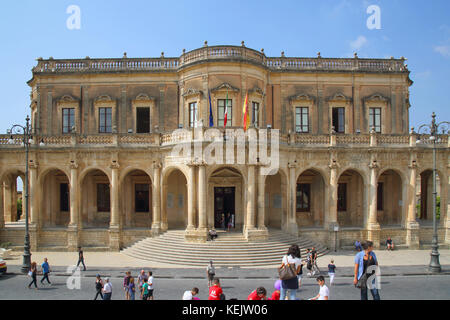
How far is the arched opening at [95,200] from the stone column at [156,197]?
520 cm

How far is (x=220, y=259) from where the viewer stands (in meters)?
22.2

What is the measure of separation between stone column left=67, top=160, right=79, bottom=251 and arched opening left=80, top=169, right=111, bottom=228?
7.56ft

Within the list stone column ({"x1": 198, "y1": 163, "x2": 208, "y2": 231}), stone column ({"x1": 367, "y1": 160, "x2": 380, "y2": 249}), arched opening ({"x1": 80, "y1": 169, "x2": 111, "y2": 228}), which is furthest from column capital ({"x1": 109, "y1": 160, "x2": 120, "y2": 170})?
stone column ({"x1": 367, "y1": 160, "x2": 380, "y2": 249})

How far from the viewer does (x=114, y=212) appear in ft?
89.0

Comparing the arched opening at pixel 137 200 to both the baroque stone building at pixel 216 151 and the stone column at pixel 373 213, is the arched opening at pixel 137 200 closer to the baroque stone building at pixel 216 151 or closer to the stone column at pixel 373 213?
the baroque stone building at pixel 216 151

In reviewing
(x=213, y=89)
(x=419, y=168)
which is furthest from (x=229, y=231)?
(x=419, y=168)

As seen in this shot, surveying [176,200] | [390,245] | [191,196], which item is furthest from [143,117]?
[390,245]

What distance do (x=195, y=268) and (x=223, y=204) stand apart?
24.5 feet

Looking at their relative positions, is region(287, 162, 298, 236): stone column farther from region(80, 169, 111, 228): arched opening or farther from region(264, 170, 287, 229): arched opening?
region(80, 169, 111, 228): arched opening

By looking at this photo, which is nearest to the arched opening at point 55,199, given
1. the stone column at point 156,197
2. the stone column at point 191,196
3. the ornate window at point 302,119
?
the stone column at point 156,197

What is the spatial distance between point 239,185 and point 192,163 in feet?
16.3

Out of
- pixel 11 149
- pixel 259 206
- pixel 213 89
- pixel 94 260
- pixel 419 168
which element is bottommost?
pixel 94 260

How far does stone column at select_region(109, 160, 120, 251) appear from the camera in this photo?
26938 mm
